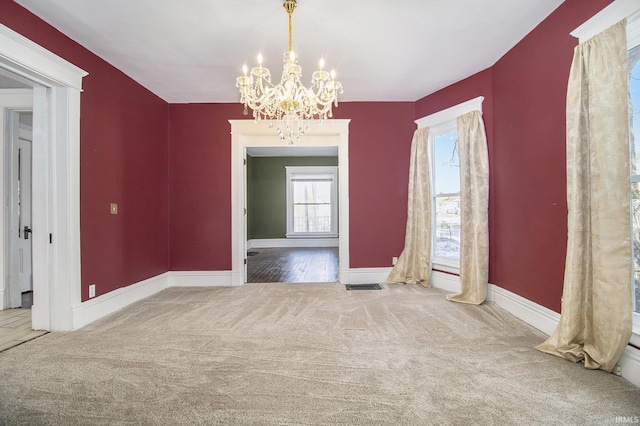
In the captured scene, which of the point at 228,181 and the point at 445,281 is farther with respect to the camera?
the point at 228,181

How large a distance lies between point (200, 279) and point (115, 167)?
1.94 metres

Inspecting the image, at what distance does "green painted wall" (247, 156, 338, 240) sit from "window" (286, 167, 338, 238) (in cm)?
22

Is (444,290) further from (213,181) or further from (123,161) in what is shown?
(123,161)

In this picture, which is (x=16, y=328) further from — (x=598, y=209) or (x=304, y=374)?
(x=598, y=209)

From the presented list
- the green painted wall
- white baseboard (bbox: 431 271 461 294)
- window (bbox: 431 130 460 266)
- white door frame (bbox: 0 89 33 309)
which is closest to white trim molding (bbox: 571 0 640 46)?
window (bbox: 431 130 460 266)

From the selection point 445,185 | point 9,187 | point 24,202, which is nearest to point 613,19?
point 445,185

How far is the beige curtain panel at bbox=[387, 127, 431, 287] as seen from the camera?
4.17 meters

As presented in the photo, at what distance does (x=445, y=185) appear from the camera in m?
4.16

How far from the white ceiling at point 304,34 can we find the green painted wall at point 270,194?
542 centimetres

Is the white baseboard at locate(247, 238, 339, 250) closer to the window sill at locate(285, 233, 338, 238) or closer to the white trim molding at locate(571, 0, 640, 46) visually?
the window sill at locate(285, 233, 338, 238)

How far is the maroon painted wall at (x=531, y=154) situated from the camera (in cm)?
247

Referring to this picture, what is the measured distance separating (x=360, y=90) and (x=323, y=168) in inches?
205

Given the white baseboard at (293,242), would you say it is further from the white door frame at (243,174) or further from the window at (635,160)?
the window at (635,160)

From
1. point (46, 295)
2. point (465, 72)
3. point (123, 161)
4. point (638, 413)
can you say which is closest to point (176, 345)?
point (46, 295)
